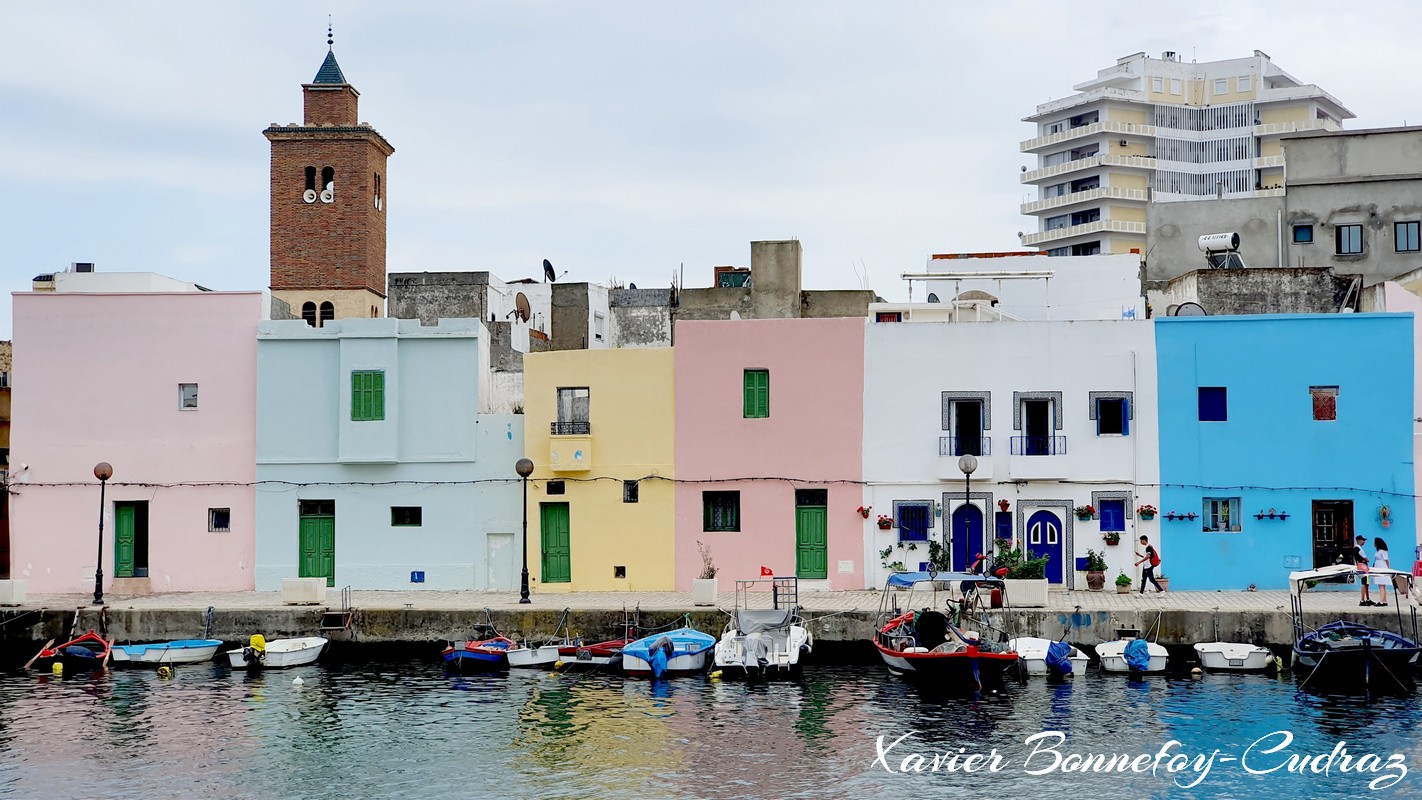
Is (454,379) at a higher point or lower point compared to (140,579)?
higher

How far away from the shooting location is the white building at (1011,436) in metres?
39.5

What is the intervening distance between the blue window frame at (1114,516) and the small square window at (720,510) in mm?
9116

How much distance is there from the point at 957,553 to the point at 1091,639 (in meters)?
5.89

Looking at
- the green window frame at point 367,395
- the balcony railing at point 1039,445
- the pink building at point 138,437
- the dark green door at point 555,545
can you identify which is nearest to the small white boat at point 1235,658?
the balcony railing at point 1039,445

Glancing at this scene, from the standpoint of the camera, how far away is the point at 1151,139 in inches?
4380

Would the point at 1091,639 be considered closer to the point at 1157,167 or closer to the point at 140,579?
the point at 140,579

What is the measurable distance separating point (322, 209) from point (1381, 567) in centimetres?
3886

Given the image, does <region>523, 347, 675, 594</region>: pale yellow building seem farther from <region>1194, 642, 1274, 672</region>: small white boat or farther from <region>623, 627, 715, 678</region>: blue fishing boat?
<region>1194, 642, 1274, 672</region>: small white boat

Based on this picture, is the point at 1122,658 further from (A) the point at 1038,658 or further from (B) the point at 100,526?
(B) the point at 100,526

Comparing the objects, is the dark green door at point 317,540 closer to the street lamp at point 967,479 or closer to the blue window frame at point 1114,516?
the street lamp at point 967,479

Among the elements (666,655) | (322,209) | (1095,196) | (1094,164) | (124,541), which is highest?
(1094,164)

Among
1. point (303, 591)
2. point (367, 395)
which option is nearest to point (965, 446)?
point (367, 395)

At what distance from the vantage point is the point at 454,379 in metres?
41.3

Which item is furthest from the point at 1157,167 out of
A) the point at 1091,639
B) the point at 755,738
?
the point at 755,738
